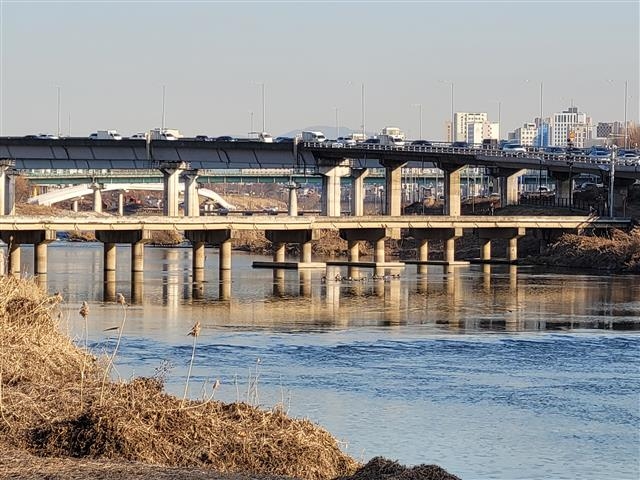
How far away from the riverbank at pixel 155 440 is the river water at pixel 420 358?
1852mm

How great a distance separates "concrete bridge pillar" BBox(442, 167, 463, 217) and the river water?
43370 millimetres

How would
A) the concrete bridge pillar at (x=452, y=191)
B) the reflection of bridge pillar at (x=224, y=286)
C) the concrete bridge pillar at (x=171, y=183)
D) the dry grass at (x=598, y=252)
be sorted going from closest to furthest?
the reflection of bridge pillar at (x=224, y=286) < the dry grass at (x=598, y=252) < the concrete bridge pillar at (x=171, y=183) < the concrete bridge pillar at (x=452, y=191)

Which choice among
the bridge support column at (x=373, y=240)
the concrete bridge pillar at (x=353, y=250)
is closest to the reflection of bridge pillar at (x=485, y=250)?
the bridge support column at (x=373, y=240)

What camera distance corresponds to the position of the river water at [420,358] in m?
29.0

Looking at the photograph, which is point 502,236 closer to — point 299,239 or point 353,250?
point 353,250

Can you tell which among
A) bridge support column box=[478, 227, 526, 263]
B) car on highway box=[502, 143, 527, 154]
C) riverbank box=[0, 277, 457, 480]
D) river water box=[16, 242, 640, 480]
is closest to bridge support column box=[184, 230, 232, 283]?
river water box=[16, 242, 640, 480]

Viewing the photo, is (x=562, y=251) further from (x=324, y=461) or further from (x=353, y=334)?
(x=324, y=461)

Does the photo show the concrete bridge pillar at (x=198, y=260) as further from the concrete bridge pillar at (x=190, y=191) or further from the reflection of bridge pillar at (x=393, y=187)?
the reflection of bridge pillar at (x=393, y=187)

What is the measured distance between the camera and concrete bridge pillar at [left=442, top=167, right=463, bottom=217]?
12988 centimetres

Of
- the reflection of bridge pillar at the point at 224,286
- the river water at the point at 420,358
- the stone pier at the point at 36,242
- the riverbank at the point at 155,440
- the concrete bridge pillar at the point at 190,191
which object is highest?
the concrete bridge pillar at the point at 190,191

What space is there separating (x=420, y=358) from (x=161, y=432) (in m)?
23.8

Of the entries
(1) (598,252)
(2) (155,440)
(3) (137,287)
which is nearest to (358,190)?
(1) (598,252)

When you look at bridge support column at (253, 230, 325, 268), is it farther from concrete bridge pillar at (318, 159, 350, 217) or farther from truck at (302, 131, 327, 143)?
truck at (302, 131, 327, 143)

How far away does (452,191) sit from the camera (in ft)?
436
